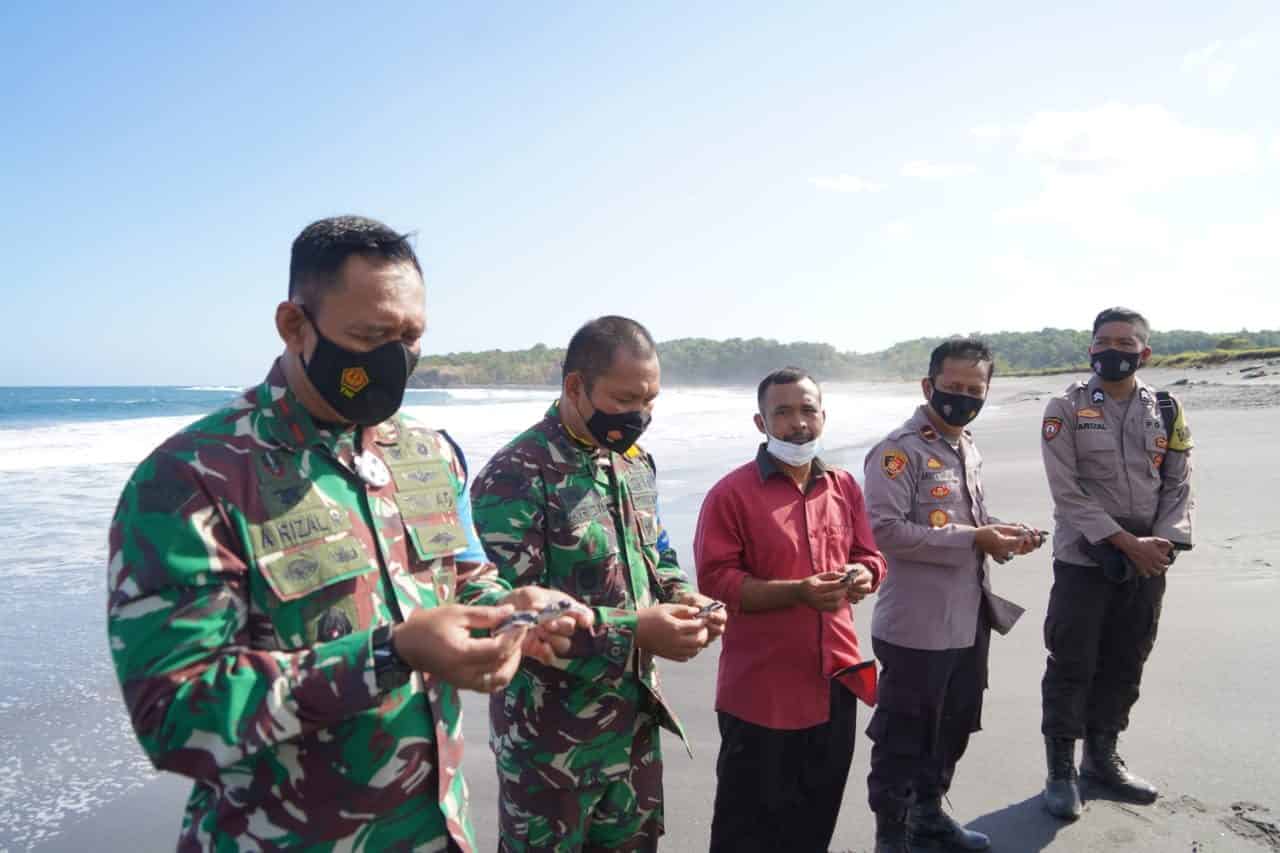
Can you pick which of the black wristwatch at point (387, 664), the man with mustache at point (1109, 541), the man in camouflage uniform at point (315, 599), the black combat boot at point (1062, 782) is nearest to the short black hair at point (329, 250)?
the man in camouflage uniform at point (315, 599)

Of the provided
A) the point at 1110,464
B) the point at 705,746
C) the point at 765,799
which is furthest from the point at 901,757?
the point at 1110,464

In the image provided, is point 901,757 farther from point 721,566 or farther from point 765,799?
point 721,566

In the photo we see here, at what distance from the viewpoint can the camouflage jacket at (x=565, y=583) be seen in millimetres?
2408

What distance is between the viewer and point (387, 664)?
Answer: 4.61 feet

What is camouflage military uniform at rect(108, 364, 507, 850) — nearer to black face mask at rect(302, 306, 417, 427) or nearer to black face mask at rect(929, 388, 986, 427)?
black face mask at rect(302, 306, 417, 427)

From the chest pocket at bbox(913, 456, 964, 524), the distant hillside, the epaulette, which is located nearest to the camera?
the epaulette

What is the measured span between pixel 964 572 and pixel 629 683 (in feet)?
5.34

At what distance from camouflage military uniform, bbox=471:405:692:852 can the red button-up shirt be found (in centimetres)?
42

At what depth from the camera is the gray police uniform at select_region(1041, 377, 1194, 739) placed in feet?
12.3

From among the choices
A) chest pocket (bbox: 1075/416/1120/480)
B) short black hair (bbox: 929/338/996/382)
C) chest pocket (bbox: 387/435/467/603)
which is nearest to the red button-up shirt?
short black hair (bbox: 929/338/996/382)

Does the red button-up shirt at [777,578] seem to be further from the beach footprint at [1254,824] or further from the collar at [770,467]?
the beach footprint at [1254,824]

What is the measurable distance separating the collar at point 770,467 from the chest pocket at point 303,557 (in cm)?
177

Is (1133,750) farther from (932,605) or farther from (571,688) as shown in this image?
(571,688)

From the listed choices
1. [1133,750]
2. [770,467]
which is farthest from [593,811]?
[1133,750]
